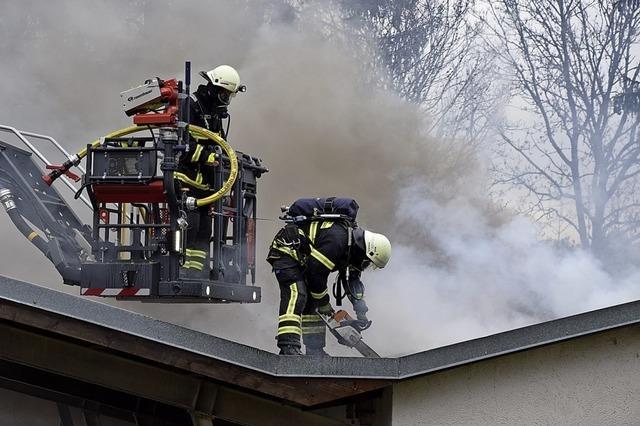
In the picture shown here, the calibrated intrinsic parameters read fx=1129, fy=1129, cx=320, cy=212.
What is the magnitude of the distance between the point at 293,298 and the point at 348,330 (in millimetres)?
471

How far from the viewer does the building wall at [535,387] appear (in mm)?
5590

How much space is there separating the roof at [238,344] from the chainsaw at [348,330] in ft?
6.18

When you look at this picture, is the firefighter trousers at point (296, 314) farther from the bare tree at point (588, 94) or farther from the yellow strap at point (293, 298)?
the bare tree at point (588, 94)

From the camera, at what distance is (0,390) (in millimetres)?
6000

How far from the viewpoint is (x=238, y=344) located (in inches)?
212

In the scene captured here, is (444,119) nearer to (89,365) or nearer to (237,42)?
(237,42)

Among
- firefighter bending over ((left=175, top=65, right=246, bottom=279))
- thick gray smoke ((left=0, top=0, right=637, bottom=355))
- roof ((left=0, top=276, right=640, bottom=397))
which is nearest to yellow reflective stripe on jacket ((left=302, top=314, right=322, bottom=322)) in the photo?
firefighter bending over ((left=175, top=65, right=246, bottom=279))

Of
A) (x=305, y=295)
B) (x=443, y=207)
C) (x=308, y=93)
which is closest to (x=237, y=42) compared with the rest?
(x=308, y=93)

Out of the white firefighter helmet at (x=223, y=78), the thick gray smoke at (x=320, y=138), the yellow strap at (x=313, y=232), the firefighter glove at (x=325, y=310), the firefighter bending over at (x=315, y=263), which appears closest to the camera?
the firefighter bending over at (x=315, y=263)

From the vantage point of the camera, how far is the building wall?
559cm

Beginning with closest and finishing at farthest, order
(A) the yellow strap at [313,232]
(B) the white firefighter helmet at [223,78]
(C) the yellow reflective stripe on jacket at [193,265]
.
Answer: (A) the yellow strap at [313,232] < (C) the yellow reflective stripe on jacket at [193,265] < (B) the white firefighter helmet at [223,78]

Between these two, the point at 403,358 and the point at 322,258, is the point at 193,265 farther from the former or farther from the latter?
the point at 403,358

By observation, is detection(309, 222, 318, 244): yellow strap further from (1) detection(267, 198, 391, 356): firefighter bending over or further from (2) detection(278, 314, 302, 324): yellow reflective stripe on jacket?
Answer: (2) detection(278, 314, 302, 324): yellow reflective stripe on jacket

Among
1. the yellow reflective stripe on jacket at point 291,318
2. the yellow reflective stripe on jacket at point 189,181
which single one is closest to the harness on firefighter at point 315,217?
the yellow reflective stripe on jacket at point 291,318
